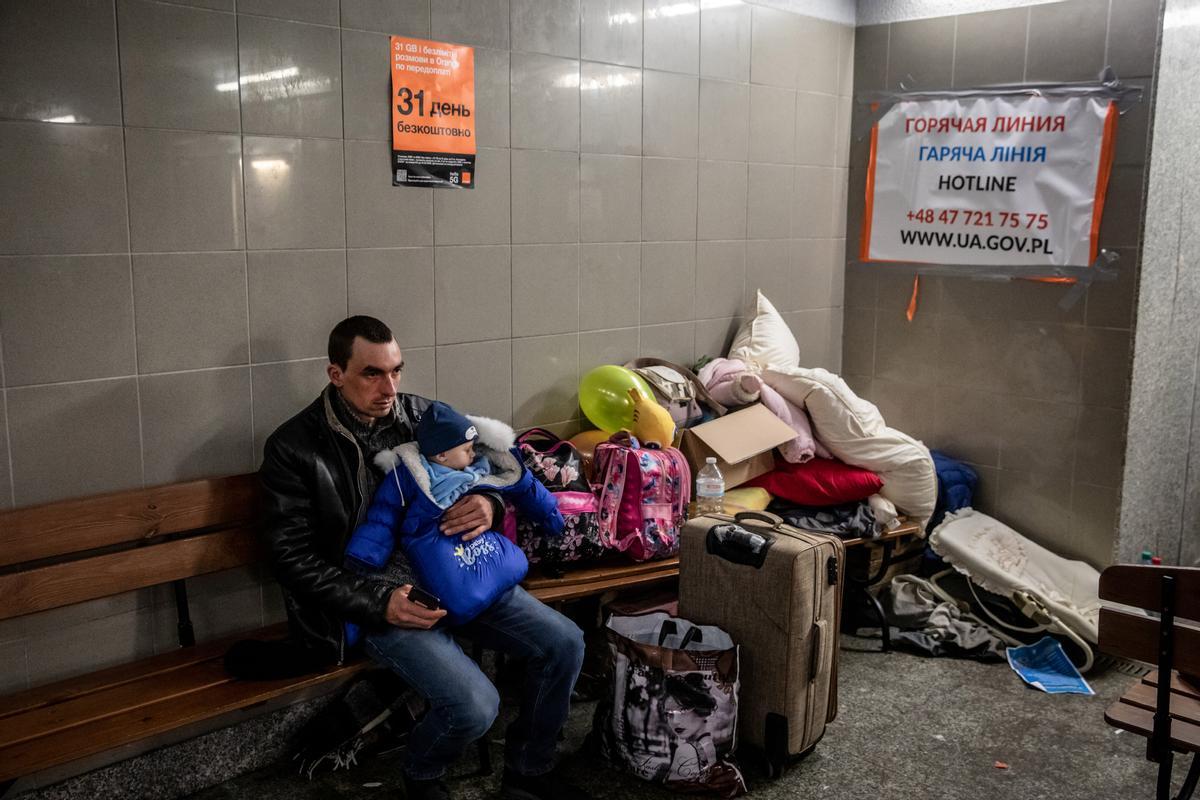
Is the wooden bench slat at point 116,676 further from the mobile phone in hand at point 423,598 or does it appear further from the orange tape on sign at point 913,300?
the orange tape on sign at point 913,300

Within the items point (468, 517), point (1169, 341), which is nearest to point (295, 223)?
point (468, 517)

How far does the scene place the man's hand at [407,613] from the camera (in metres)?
3.17

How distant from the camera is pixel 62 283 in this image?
123 inches

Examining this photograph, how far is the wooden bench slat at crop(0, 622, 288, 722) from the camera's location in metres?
3.04

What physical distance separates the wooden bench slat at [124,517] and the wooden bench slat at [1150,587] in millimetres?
2526

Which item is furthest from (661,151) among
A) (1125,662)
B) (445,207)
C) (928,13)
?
(1125,662)

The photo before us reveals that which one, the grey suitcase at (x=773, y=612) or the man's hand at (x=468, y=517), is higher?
the man's hand at (x=468, y=517)

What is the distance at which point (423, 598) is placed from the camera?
10.5 ft

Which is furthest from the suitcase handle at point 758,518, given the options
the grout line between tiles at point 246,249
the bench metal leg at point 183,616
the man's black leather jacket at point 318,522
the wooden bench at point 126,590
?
the bench metal leg at point 183,616

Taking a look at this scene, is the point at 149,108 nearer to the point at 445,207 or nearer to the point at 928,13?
the point at 445,207

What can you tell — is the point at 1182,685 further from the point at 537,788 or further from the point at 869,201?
the point at 869,201

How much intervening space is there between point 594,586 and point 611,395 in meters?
0.87

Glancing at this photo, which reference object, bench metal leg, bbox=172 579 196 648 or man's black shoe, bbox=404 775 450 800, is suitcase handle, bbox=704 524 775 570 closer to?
man's black shoe, bbox=404 775 450 800

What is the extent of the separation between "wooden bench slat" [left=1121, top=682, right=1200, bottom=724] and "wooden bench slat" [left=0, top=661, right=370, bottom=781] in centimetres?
220
